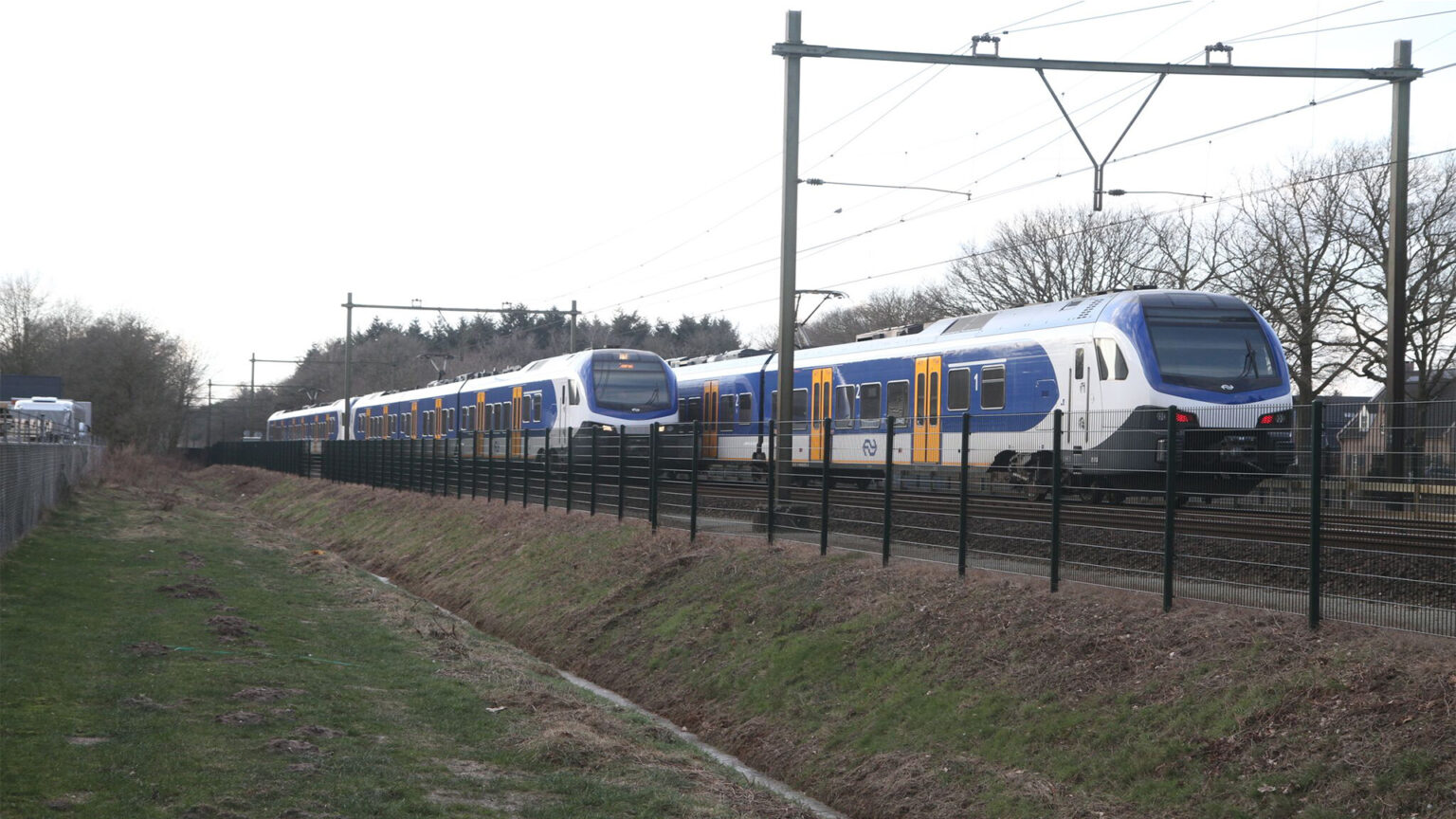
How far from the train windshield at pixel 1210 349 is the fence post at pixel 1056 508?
8.95 meters

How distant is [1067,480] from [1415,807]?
24.4 ft

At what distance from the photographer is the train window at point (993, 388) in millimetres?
22266

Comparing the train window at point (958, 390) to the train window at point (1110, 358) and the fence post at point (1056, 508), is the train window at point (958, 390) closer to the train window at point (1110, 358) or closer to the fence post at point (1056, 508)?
the train window at point (1110, 358)

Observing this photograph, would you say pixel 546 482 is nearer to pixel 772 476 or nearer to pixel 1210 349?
pixel 772 476

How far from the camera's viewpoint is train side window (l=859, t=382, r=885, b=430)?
2603cm

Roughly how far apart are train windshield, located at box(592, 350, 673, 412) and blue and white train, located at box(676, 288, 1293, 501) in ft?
15.6

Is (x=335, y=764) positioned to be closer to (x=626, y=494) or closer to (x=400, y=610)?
(x=400, y=610)

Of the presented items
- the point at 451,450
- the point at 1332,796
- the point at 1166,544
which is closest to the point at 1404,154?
the point at 1166,544

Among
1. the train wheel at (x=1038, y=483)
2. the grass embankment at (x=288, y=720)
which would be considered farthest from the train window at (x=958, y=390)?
the train wheel at (x=1038, y=483)

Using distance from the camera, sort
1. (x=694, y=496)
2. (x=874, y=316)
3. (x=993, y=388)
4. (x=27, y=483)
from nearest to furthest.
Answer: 1. (x=694, y=496)
2. (x=27, y=483)
3. (x=993, y=388)
4. (x=874, y=316)

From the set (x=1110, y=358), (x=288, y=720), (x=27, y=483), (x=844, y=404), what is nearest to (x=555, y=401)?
(x=844, y=404)

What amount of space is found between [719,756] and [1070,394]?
1152cm

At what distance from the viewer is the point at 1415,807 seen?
6.45 m

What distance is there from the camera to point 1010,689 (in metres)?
9.55
